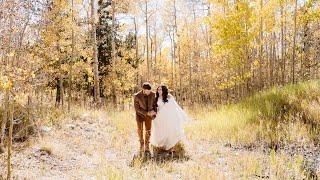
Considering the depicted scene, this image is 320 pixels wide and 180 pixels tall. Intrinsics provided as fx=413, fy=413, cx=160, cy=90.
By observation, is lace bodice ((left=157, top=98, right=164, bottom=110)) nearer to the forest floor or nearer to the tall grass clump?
the forest floor

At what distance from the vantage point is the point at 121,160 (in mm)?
8172

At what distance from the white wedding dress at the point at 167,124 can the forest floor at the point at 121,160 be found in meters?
0.49

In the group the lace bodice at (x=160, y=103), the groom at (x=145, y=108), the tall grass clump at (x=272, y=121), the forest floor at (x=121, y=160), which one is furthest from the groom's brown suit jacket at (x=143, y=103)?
the tall grass clump at (x=272, y=121)

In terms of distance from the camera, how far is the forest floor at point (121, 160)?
6.58 m

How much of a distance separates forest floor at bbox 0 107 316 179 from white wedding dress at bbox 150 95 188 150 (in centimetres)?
49

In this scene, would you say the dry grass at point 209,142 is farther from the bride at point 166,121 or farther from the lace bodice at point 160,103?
the lace bodice at point 160,103

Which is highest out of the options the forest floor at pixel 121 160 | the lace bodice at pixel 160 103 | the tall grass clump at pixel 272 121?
the lace bodice at pixel 160 103

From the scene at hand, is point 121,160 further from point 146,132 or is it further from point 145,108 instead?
point 145,108

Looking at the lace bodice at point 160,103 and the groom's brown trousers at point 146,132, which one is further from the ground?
the lace bodice at point 160,103

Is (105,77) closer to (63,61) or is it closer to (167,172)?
(63,61)

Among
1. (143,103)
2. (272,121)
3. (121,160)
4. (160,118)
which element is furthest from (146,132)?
(272,121)

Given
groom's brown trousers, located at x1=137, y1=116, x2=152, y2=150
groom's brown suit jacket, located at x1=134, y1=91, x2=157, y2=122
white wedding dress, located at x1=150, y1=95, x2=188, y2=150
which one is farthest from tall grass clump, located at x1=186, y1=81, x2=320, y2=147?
groom's brown suit jacket, located at x1=134, y1=91, x2=157, y2=122

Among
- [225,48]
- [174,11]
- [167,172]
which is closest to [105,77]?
[225,48]

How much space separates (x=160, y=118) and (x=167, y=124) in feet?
0.65
